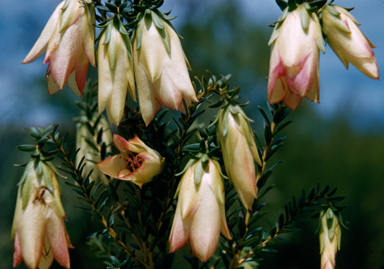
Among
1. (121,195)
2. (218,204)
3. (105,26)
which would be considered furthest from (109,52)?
(121,195)

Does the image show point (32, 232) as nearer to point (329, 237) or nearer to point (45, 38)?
point (45, 38)

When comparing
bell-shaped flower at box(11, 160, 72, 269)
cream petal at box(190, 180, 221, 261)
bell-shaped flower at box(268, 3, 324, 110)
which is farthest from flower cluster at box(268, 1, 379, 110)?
bell-shaped flower at box(11, 160, 72, 269)

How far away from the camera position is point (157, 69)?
0.90 ft

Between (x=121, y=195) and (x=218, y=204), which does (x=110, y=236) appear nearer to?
(x=218, y=204)

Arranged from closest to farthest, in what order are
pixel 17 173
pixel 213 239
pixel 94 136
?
pixel 213 239
pixel 94 136
pixel 17 173

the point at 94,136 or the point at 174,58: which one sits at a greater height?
the point at 174,58

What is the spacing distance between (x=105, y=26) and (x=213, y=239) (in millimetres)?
212

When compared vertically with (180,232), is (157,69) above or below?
above

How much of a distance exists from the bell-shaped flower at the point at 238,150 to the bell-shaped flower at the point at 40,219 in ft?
0.51

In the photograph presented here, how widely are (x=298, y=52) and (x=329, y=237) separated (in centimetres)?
22

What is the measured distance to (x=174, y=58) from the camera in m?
0.29

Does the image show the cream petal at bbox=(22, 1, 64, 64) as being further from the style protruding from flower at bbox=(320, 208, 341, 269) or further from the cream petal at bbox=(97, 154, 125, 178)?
the style protruding from flower at bbox=(320, 208, 341, 269)

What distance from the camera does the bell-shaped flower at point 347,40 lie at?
0.27m

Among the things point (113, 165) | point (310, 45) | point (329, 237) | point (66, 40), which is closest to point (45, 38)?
point (66, 40)
